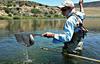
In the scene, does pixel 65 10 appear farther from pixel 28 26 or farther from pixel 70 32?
pixel 28 26

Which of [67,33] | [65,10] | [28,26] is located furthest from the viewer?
[28,26]

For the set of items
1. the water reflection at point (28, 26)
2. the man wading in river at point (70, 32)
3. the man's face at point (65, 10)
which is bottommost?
the water reflection at point (28, 26)

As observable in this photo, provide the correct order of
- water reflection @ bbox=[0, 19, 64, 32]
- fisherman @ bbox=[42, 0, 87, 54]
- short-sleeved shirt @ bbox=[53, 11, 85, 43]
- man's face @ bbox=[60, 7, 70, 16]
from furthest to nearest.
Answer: water reflection @ bbox=[0, 19, 64, 32] → man's face @ bbox=[60, 7, 70, 16] → fisherman @ bbox=[42, 0, 87, 54] → short-sleeved shirt @ bbox=[53, 11, 85, 43]

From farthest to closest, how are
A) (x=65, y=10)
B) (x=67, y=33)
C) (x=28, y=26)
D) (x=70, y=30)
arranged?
(x=28, y=26) → (x=65, y=10) → (x=70, y=30) → (x=67, y=33)

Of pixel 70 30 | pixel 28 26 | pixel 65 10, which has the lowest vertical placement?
pixel 28 26

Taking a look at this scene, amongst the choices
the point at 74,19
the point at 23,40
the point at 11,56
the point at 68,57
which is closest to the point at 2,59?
the point at 11,56

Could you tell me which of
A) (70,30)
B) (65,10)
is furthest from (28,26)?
(70,30)

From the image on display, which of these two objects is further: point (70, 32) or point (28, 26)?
point (28, 26)

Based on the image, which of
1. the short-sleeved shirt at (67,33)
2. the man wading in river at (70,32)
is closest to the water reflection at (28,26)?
the man wading in river at (70,32)

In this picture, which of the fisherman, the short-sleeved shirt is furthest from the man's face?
the short-sleeved shirt

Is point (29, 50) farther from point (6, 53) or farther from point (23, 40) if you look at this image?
point (23, 40)

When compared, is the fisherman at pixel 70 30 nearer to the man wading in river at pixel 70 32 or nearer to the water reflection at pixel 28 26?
the man wading in river at pixel 70 32

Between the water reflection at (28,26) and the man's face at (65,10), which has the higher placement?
the man's face at (65,10)

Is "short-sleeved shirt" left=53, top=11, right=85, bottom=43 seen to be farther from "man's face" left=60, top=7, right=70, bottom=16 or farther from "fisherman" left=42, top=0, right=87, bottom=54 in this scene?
"man's face" left=60, top=7, right=70, bottom=16
